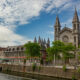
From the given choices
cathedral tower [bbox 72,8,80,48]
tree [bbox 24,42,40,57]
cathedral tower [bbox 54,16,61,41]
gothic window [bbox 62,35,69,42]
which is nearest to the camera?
tree [bbox 24,42,40,57]

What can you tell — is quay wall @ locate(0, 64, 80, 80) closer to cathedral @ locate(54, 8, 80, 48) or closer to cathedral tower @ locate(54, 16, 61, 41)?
cathedral @ locate(54, 8, 80, 48)

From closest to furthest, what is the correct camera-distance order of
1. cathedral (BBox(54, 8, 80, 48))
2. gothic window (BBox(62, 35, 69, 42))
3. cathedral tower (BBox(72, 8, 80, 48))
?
cathedral tower (BBox(72, 8, 80, 48)) → cathedral (BBox(54, 8, 80, 48)) → gothic window (BBox(62, 35, 69, 42))

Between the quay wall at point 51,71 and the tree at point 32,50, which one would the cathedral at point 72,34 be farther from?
the quay wall at point 51,71

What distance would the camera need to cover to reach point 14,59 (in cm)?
9981

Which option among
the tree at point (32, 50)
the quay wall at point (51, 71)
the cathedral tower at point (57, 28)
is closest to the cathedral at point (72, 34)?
the cathedral tower at point (57, 28)

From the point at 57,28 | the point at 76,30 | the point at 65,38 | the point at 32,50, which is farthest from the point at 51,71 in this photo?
the point at 57,28

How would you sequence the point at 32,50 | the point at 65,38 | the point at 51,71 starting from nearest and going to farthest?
the point at 51,71 < the point at 32,50 < the point at 65,38

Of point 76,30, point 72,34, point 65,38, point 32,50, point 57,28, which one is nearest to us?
point 32,50

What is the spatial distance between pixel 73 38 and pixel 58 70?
131 ft

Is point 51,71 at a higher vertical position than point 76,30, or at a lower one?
lower

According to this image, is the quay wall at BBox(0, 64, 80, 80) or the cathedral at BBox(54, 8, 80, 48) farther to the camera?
the cathedral at BBox(54, 8, 80, 48)

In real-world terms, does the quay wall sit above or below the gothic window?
below

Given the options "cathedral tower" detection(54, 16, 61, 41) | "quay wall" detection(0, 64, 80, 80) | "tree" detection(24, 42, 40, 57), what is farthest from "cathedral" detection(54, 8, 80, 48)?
"quay wall" detection(0, 64, 80, 80)

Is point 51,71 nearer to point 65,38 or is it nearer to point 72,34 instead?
point 72,34
